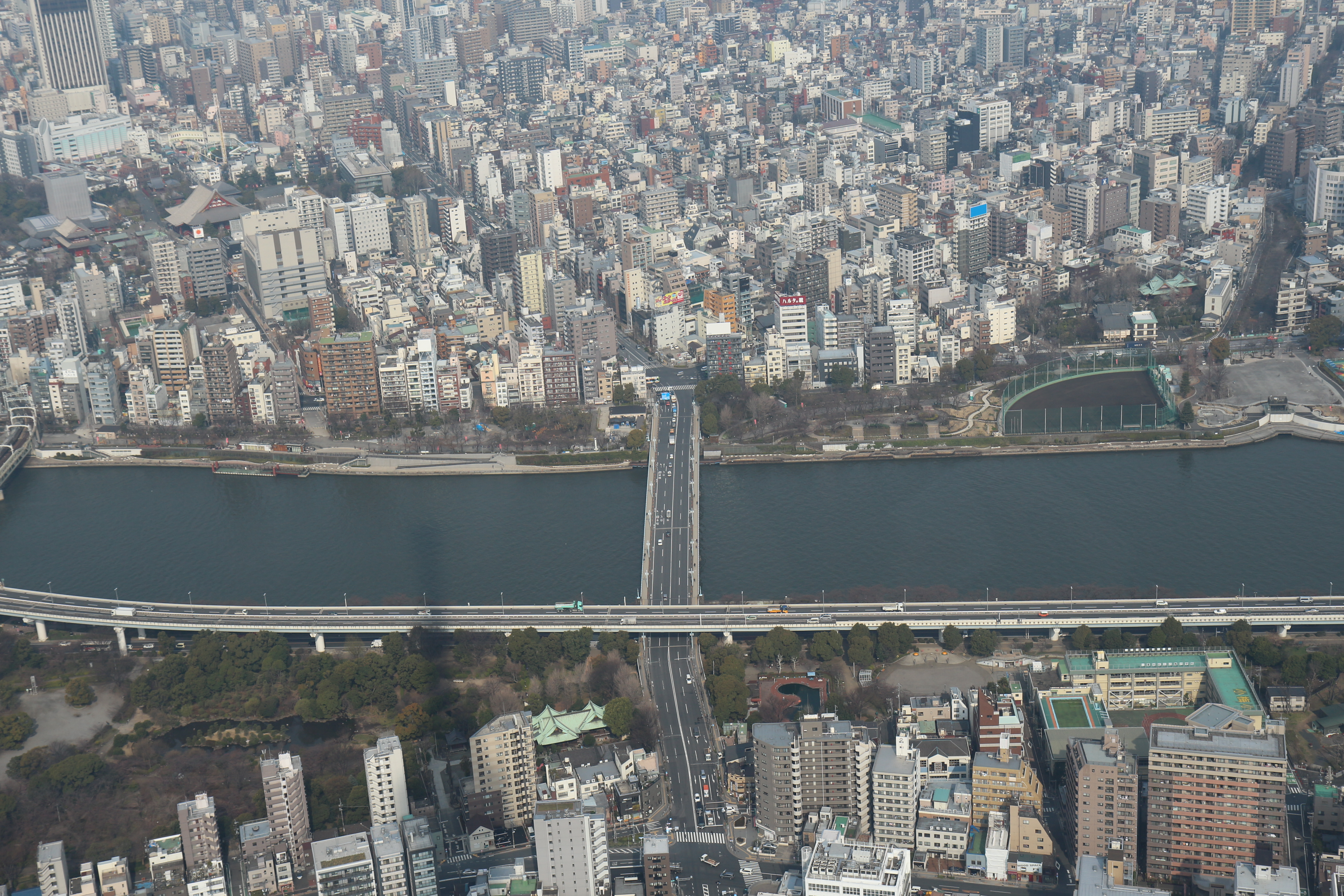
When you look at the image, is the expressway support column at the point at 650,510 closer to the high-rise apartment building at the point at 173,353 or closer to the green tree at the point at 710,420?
the green tree at the point at 710,420

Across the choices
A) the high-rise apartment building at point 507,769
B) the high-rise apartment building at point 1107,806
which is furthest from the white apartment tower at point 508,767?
the high-rise apartment building at point 1107,806

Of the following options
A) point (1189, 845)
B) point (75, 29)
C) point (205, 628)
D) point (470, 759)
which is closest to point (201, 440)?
point (205, 628)

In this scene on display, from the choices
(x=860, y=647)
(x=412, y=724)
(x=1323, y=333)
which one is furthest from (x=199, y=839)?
(x=1323, y=333)

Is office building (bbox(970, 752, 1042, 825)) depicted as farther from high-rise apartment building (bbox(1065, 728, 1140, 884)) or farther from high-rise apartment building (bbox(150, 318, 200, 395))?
high-rise apartment building (bbox(150, 318, 200, 395))

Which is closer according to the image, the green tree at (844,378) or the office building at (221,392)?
the green tree at (844,378)

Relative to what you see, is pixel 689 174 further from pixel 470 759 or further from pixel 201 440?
pixel 470 759

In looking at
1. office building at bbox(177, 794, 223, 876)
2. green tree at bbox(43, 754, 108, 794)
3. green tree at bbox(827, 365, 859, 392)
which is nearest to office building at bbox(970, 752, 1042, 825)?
office building at bbox(177, 794, 223, 876)
